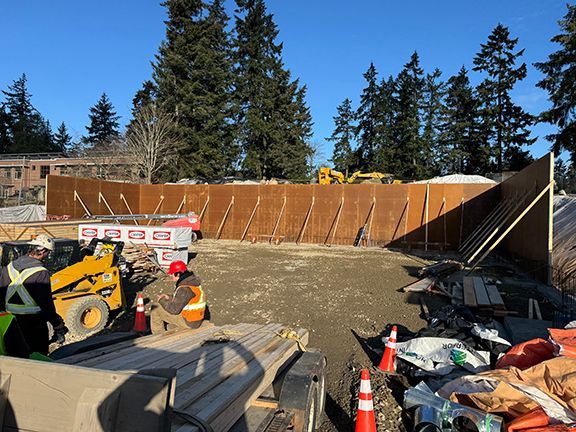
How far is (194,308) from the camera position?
4898 millimetres

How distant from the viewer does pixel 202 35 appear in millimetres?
30250

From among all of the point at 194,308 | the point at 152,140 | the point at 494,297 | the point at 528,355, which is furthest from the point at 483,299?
the point at 152,140

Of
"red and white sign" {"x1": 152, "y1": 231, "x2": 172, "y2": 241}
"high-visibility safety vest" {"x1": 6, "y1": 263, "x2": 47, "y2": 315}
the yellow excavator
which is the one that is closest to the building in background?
the yellow excavator

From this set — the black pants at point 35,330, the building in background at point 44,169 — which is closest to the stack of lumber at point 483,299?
the black pants at point 35,330

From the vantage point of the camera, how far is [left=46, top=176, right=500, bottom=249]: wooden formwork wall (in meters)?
18.2

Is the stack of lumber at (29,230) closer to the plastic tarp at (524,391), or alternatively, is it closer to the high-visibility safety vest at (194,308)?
the high-visibility safety vest at (194,308)

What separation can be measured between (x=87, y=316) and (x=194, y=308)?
3014mm

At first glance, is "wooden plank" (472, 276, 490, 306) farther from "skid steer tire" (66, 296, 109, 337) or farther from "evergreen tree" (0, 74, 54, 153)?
"evergreen tree" (0, 74, 54, 153)

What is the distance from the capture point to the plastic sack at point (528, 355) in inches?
166

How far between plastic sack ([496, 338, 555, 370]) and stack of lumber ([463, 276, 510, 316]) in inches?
114

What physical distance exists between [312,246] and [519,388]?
15.7m

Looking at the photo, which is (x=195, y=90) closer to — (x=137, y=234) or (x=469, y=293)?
(x=137, y=234)

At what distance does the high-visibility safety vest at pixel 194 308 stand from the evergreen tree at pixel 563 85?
26584 mm

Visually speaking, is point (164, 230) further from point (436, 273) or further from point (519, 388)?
point (519, 388)
